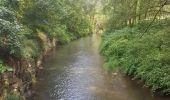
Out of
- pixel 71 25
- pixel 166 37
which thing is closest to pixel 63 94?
pixel 166 37

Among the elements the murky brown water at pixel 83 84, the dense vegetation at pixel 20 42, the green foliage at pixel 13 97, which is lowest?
the murky brown water at pixel 83 84

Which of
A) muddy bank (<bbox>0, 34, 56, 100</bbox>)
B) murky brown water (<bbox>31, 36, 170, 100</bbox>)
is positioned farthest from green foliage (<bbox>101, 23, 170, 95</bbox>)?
muddy bank (<bbox>0, 34, 56, 100</bbox>)

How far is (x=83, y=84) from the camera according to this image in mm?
22500

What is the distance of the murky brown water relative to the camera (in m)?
19.6

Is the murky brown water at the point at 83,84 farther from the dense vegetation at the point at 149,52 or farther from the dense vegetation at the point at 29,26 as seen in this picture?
the dense vegetation at the point at 29,26

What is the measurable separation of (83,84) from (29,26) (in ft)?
33.5

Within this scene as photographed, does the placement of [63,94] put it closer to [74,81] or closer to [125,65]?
[74,81]

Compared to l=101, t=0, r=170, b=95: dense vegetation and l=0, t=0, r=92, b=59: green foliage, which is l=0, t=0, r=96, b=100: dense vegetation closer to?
l=0, t=0, r=92, b=59: green foliage

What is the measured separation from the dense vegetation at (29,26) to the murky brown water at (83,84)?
2348 mm

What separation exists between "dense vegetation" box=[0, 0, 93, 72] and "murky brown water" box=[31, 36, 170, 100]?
7.70 feet

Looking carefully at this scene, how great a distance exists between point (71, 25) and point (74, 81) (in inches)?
1497

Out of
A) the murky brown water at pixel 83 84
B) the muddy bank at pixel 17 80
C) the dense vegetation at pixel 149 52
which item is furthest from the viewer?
the murky brown water at pixel 83 84

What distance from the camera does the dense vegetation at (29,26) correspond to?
59.9 feet

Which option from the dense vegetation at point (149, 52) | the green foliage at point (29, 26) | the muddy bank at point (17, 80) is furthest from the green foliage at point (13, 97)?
the dense vegetation at point (149, 52)
